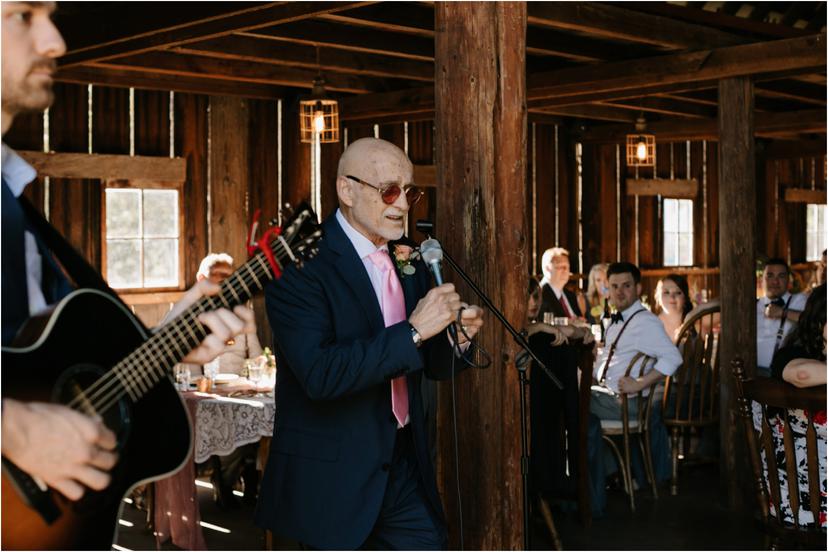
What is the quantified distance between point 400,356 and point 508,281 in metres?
0.66

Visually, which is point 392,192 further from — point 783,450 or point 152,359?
point 783,450

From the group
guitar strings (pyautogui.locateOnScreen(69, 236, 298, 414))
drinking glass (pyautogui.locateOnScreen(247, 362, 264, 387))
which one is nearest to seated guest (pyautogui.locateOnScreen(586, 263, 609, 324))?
drinking glass (pyautogui.locateOnScreen(247, 362, 264, 387))

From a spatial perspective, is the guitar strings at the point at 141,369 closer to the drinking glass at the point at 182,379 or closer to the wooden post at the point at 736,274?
the drinking glass at the point at 182,379

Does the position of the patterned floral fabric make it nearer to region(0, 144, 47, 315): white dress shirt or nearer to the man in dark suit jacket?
the man in dark suit jacket

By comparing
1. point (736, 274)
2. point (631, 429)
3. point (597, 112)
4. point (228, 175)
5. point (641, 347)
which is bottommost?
point (631, 429)

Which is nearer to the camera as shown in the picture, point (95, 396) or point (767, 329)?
point (95, 396)

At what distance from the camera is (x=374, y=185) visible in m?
2.95

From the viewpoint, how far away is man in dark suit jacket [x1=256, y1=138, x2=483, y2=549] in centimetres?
272

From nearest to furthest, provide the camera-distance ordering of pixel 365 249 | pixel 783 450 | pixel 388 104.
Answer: pixel 365 249, pixel 783 450, pixel 388 104

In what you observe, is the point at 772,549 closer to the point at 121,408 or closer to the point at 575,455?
the point at 575,455

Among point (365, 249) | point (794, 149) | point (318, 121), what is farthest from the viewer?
point (794, 149)

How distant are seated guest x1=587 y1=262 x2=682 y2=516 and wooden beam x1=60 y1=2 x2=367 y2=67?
8.76 ft

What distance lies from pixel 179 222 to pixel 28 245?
299 inches

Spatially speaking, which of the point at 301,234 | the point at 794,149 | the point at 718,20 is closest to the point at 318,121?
the point at 718,20
